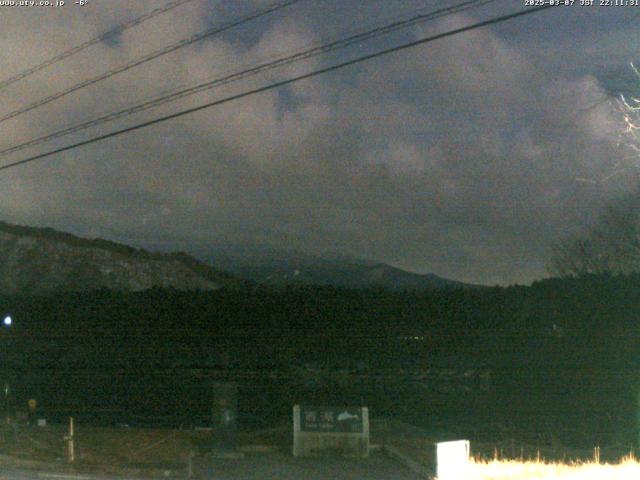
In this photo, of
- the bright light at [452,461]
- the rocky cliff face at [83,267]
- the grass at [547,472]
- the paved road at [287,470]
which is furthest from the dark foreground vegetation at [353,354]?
the rocky cliff face at [83,267]

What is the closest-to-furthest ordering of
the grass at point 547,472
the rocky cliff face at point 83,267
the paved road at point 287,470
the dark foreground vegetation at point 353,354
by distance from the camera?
the grass at point 547,472
the paved road at point 287,470
the dark foreground vegetation at point 353,354
the rocky cliff face at point 83,267

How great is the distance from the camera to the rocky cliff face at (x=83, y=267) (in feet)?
160

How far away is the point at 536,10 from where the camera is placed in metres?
10.8

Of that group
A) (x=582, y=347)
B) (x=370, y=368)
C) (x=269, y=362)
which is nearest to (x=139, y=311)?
(x=269, y=362)

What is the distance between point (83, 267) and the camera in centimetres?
5091

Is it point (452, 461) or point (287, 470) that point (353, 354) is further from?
point (452, 461)

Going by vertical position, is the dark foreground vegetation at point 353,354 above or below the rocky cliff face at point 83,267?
below

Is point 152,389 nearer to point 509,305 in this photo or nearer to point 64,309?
point 64,309

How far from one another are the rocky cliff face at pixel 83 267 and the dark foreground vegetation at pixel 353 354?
13.6m

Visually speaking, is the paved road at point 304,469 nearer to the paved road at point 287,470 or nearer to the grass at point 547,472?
the paved road at point 287,470

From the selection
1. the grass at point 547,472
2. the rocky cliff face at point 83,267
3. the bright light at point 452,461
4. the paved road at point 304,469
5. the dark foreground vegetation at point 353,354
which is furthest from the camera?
the rocky cliff face at point 83,267

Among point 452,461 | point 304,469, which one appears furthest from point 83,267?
point 452,461

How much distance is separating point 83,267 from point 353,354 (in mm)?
26810

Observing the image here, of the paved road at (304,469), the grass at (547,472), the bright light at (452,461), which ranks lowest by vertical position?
the paved road at (304,469)
